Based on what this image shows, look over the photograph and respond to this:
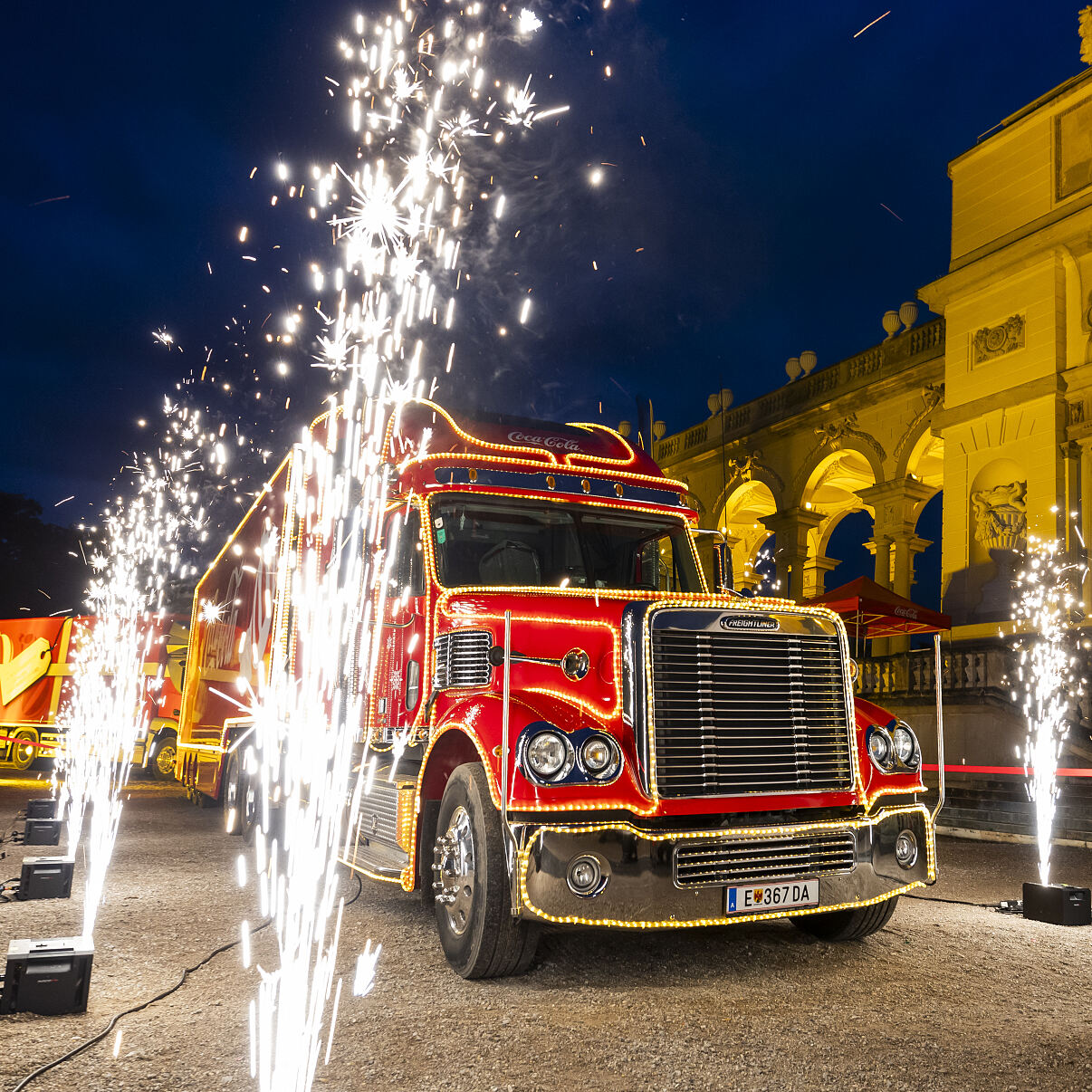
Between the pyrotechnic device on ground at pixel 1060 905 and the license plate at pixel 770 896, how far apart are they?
2487mm

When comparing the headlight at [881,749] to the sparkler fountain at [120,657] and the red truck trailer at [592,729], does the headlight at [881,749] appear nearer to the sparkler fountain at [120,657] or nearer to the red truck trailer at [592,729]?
the red truck trailer at [592,729]

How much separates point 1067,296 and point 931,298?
10.2ft

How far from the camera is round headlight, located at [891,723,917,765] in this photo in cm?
557

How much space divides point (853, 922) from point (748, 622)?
1.89 meters

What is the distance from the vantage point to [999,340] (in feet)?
61.6

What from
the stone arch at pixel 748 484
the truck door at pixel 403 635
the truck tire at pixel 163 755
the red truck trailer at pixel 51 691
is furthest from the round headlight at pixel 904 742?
the stone arch at pixel 748 484

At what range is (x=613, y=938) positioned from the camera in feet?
19.0

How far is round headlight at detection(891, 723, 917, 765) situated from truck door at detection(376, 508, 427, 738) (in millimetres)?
2769

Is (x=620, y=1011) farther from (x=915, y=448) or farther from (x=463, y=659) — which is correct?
(x=915, y=448)

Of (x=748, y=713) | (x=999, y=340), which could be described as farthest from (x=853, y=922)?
(x=999, y=340)

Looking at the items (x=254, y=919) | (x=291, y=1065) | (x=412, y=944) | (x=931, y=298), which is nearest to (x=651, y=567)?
(x=412, y=944)

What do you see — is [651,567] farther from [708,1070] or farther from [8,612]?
[8,612]

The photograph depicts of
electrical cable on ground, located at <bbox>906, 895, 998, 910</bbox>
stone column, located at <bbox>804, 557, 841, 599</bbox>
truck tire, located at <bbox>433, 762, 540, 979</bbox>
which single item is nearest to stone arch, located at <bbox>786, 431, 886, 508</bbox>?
stone column, located at <bbox>804, 557, 841, 599</bbox>

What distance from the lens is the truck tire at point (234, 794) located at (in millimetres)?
9758
